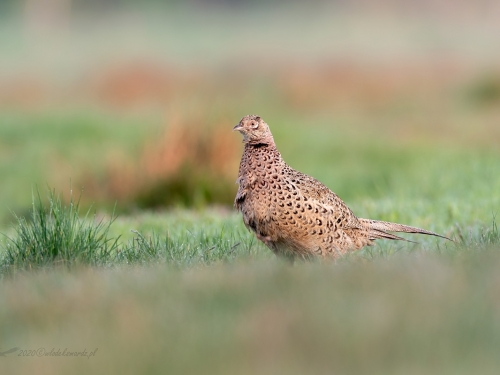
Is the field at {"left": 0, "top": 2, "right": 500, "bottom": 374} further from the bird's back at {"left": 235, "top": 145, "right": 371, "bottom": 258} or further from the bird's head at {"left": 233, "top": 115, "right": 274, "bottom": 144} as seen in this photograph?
A: the bird's head at {"left": 233, "top": 115, "right": 274, "bottom": 144}

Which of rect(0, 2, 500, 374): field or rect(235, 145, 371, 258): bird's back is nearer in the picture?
rect(0, 2, 500, 374): field

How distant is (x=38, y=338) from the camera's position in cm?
368

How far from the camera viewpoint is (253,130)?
20.9 ft

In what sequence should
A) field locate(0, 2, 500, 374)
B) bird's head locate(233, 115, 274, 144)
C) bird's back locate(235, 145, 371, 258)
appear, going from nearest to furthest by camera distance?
field locate(0, 2, 500, 374) < bird's back locate(235, 145, 371, 258) < bird's head locate(233, 115, 274, 144)

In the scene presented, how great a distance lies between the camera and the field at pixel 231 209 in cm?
343

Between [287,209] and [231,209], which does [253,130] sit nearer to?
[287,209]

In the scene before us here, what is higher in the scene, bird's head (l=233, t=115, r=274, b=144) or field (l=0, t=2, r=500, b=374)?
bird's head (l=233, t=115, r=274, b=144)

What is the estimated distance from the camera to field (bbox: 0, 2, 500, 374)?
11.3ft

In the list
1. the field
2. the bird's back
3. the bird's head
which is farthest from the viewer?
the bird's head

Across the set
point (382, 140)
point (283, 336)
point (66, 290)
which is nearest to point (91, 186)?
point (382, 140)

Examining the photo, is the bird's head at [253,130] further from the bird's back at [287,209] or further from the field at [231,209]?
the field at [231,209]

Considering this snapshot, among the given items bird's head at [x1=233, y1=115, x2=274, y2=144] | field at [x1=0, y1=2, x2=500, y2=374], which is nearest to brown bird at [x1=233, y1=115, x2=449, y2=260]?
bird's head at [x1=233, y1=115, x2=274, y2=144]

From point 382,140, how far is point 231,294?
15034mm

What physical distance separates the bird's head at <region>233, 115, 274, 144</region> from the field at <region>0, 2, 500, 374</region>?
0.77 m
